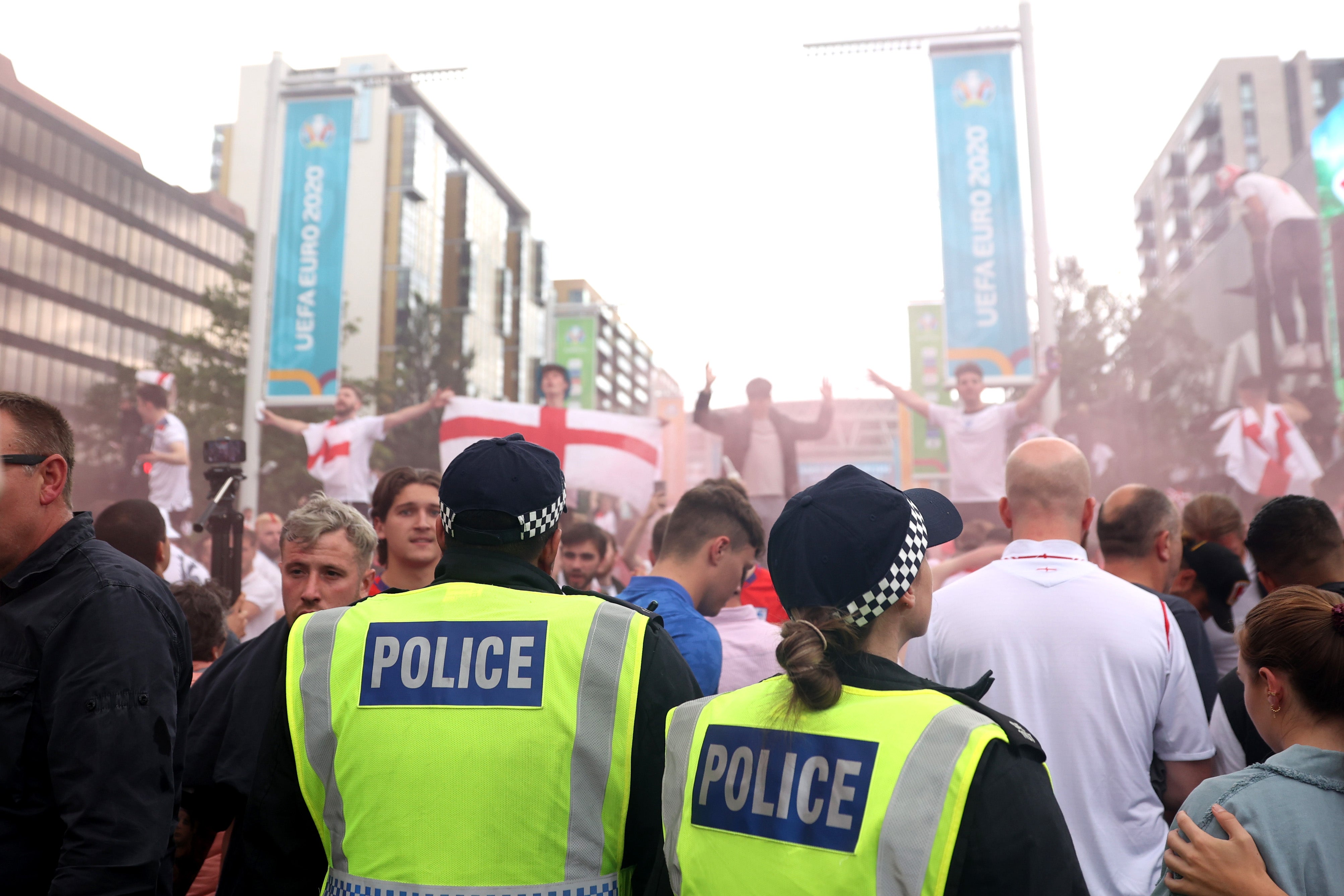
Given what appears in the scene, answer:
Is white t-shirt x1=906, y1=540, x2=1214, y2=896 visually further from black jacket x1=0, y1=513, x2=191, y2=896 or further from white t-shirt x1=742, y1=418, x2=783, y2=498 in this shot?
white t-shirt x1=742, y1=418, x2=783, y2=498

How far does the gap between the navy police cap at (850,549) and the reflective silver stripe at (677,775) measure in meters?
0.26

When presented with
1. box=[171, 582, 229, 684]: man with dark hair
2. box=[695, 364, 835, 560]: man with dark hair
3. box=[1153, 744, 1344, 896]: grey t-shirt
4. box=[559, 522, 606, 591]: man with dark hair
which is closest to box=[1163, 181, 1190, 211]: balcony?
box=[695, 364, 835, 560]: man with dark hair

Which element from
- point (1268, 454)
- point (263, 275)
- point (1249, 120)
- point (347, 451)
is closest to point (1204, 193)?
point (1249, 120)

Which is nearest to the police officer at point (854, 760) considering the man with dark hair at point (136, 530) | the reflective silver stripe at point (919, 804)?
the reflective silver stripe at point (919, 804)

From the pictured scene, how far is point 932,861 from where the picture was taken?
4.69ft

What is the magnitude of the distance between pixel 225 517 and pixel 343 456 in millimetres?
4447

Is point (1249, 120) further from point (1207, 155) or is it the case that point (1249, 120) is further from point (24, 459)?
point (24, 459)

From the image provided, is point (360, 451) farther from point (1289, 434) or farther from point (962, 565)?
point (1289, 434)

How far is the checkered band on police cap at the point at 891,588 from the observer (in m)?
1.69

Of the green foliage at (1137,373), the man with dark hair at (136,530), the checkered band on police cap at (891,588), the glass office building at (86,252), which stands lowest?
the checkered band on police cap at (891,588)

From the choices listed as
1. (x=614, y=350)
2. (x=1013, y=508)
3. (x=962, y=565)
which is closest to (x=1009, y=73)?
(x=962, y=565)

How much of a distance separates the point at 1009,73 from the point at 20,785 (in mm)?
13476

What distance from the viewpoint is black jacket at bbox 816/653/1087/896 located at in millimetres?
1412

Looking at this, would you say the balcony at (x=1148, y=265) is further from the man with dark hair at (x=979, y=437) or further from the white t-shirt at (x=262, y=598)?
the white t-shirt at (x=262, y=598)
